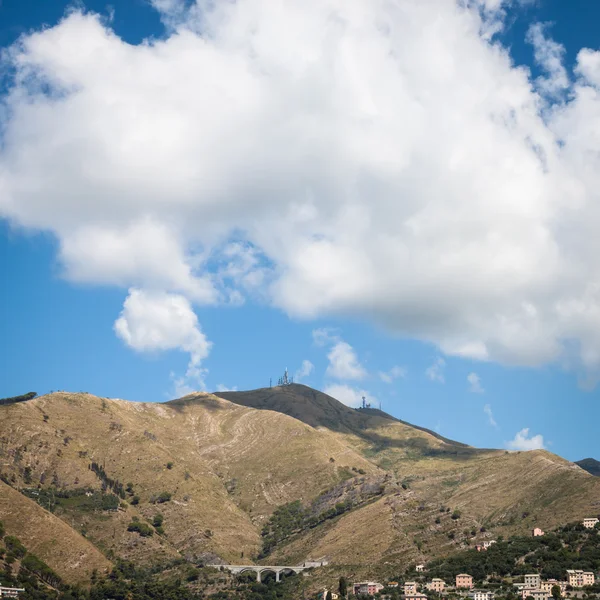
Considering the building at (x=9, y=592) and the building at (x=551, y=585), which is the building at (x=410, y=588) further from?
the building at (x=9, y=592)

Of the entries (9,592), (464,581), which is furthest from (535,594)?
(9,592)

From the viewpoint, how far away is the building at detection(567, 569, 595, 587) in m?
169

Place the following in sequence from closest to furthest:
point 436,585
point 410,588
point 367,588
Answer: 1. point 410,588
2. point 436,585
3. point 367,588

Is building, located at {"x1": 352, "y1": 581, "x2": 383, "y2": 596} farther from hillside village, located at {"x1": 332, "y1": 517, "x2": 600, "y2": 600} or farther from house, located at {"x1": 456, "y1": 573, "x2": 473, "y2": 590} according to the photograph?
house, located at {"x1": 456, "y1": 573, "x2": 473, "y2": 590}

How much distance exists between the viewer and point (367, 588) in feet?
609

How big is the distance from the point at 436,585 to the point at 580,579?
89.3ft

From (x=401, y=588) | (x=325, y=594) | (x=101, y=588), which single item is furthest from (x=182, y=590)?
(x=401, y=588)

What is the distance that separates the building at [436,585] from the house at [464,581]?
9.39ft

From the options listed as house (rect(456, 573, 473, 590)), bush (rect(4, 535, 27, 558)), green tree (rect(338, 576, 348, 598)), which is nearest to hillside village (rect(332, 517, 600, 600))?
house (rect(456, 573, 473, 590))

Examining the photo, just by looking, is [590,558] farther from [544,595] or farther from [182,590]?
[182,590]

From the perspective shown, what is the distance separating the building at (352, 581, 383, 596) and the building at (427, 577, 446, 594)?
988 centimetres

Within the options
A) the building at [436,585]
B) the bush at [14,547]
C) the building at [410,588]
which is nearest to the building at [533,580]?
the building at [436,585]

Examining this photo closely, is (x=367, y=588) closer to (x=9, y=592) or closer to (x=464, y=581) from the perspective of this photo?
(x=464, y=581)

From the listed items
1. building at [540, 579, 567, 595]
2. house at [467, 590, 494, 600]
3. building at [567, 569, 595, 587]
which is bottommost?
house at [467, 590, 494, 600]
